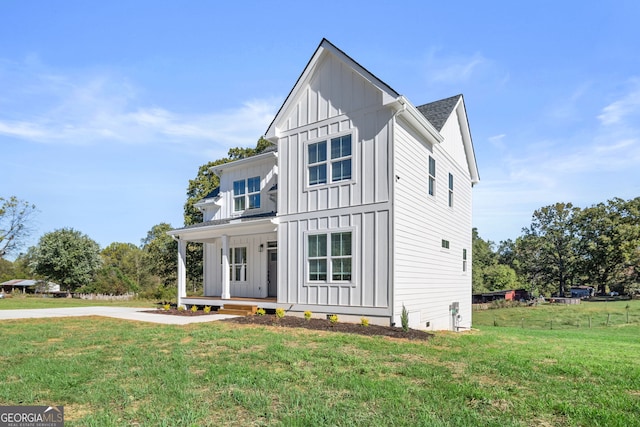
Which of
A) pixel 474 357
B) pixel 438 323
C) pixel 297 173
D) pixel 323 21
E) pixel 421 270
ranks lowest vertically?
pixel 438 323

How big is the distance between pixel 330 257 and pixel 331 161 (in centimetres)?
295

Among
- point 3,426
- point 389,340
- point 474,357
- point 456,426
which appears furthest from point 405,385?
point 3,426

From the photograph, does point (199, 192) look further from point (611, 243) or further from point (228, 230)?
point (611, 243)

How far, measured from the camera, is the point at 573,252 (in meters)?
60.9

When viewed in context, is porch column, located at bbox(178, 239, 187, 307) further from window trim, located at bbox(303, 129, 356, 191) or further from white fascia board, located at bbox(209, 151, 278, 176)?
window trim, located at bbox(303, 129, 356, 191)

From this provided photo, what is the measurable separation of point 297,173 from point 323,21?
514 centimetres

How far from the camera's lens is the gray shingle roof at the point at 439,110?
645 inches

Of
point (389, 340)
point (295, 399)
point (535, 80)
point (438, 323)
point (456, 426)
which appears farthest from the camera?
point (438, 323)

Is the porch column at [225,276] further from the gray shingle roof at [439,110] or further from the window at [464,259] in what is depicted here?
the window at [464,259]

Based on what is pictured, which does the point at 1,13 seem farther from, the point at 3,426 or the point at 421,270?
the point at 421,270

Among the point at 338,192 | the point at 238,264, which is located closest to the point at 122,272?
the point at 238,264

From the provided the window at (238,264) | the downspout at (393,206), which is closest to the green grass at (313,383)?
the downspout at (393,206)

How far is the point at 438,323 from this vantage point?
1545cm

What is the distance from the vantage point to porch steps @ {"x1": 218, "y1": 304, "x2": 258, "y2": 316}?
48.4 feet
